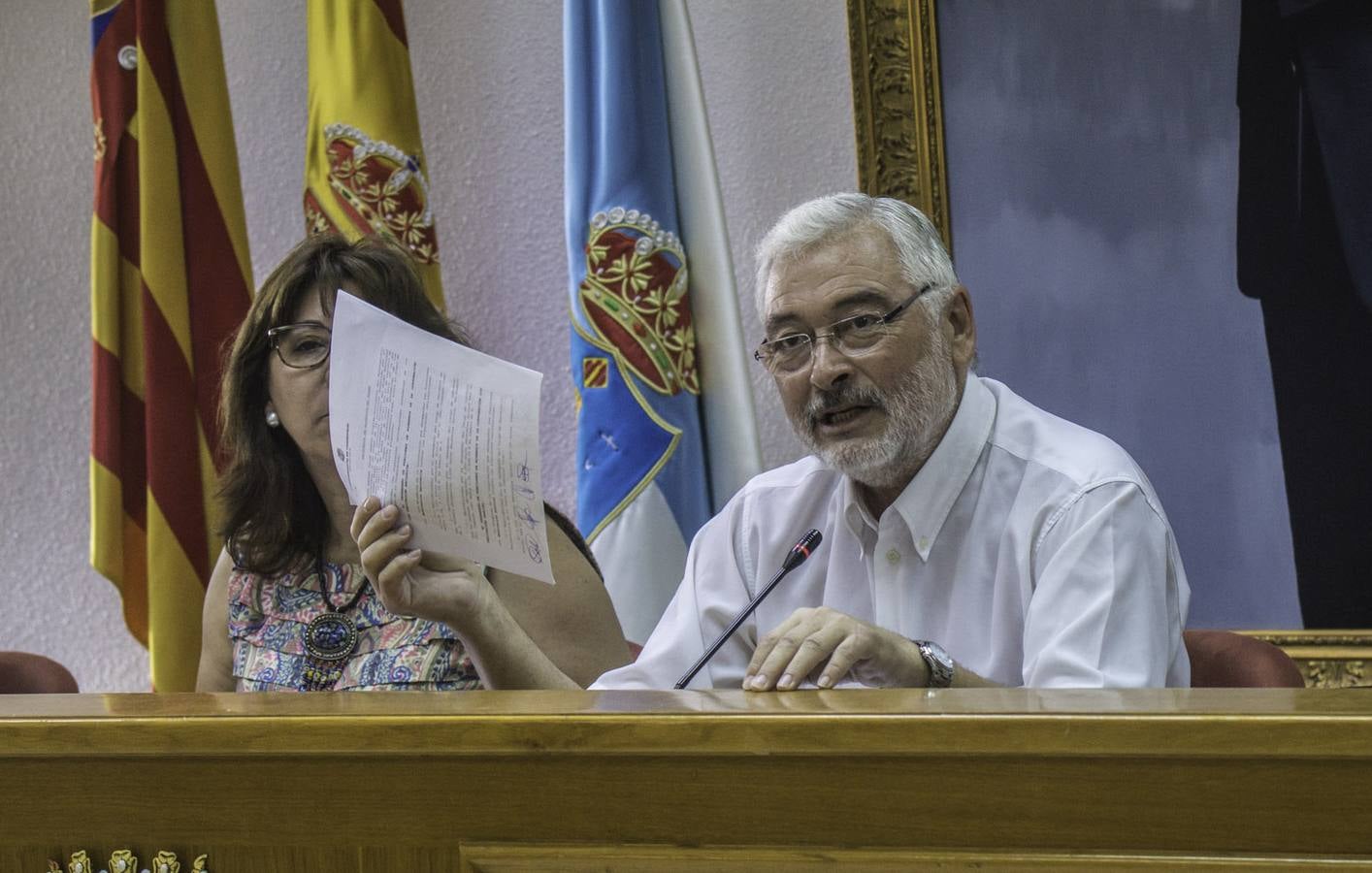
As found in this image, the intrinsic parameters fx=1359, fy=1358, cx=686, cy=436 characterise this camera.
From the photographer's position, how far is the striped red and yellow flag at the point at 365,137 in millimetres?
2518

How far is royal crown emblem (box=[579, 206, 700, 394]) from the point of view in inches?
95.4

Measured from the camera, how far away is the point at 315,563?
1.92m

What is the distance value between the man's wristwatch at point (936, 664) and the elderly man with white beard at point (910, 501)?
11cm

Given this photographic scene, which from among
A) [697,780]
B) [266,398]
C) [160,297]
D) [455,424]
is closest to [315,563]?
[266,398]

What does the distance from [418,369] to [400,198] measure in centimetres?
127

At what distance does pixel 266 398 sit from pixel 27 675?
490 mm

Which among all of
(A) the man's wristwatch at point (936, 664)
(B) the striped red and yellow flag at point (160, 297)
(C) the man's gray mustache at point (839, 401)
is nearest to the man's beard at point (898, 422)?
(C) the man's gray mustache at point (839, 401)

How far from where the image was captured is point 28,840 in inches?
39.6

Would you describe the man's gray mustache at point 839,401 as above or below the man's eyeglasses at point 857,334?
below

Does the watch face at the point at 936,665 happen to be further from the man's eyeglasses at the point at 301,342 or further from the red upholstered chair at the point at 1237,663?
the man's eyeglasses at the point at 301,342

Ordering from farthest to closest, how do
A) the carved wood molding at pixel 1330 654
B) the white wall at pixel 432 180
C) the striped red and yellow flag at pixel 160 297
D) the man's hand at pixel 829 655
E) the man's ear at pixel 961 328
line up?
the white wall at pixel 432 180
the striped red and yellow flag at pixel 160 297
the carved wood molding at pixel 1330 654
the man's ear at pixel 961 328
the man's hand at pixel 829 655

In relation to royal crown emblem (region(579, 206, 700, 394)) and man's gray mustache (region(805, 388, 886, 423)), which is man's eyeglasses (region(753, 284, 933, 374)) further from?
royal crown emblem (region(579, 206, 700, 394))

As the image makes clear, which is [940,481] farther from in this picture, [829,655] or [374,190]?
[374,190]

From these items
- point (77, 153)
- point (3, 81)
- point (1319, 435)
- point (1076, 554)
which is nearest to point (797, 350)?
point (1076, 554)
